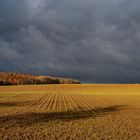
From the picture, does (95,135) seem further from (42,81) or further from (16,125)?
(42,81)

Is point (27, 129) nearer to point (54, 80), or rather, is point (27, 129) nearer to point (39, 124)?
point (39, 124)

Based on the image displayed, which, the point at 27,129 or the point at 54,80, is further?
the point at 54,80

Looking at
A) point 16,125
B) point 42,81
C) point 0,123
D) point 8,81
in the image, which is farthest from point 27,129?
point 42,81

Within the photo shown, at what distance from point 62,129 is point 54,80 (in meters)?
162

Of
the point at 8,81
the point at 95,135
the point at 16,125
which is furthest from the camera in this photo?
the point at 8,81

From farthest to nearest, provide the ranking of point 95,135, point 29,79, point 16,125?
point 29,79 < point 16,125 < point 95,135

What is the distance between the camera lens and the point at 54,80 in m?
180

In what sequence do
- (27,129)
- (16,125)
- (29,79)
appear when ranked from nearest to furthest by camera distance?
A: (27,129), (16,125), (29,79)

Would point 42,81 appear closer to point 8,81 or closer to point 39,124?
point 8,81

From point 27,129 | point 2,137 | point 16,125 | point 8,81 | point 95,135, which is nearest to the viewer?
point 2,137

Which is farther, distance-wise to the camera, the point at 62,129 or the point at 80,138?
the point at 62,129

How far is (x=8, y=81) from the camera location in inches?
6275

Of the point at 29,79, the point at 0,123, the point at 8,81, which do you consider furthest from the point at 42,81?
the point at 0,123

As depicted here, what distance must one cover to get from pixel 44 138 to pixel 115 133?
426 centimetres
